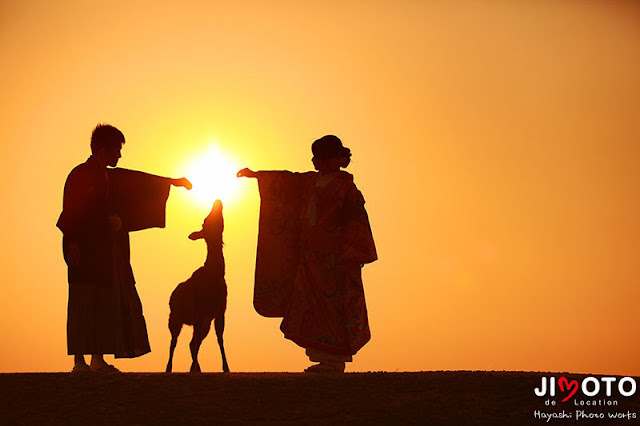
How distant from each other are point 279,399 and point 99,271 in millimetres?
3214

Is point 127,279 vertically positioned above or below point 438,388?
above

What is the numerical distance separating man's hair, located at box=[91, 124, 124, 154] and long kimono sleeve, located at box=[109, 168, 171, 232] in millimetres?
452

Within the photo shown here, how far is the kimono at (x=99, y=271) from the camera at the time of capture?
1154cm

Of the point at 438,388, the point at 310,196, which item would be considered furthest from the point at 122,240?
the point at 438,388

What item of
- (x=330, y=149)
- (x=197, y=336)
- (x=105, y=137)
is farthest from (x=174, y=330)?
(x=330, y=149)

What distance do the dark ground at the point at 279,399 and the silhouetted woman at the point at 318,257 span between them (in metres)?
0.79

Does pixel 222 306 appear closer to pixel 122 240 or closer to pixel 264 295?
pixel 264 295

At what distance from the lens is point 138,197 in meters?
12.6

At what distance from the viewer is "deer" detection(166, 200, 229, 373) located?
12766 mm

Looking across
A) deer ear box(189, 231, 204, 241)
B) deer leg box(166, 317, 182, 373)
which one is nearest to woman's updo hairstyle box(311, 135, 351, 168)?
deer ear box(189, 231, 204, 241)

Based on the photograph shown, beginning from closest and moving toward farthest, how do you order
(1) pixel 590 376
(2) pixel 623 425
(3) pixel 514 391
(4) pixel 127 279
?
(2) pixel 623 425, (3) pixel 514 391, (1) pixel 590 376, (4) pixel 127 279

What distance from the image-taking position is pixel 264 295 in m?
12.4

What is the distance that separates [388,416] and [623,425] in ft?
7.48

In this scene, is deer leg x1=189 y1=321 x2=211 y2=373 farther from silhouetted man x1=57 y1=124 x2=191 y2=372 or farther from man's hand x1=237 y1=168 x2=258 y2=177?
man's hand x1=237 y1=168 x2=258 y2=177
